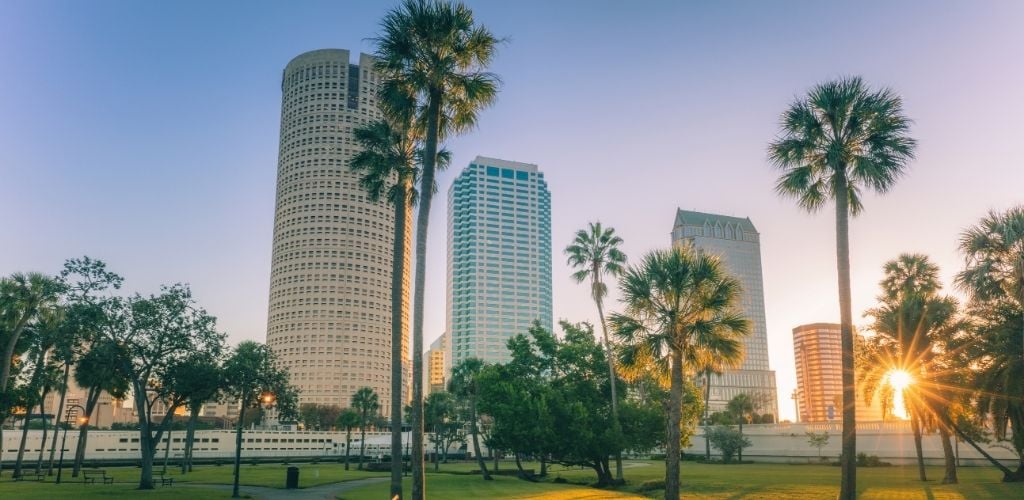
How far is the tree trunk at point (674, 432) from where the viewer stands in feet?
88.6

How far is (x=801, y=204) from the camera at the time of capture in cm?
2931

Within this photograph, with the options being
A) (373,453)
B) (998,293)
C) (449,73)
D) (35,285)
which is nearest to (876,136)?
(998,293)

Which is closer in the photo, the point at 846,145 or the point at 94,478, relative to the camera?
the point at 846,145

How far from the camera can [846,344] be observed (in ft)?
81.3

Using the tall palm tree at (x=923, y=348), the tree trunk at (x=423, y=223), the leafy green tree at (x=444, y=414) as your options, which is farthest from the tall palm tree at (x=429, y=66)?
the leafy green tree at (x=444, y=414)

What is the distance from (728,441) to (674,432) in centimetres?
6098

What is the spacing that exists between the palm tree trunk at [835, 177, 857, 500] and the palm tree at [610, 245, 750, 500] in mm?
4728

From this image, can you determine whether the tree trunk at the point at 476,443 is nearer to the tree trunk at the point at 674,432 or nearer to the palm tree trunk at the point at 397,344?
the tree trunk at the point at 674,432

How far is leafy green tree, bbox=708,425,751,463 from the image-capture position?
82231mm

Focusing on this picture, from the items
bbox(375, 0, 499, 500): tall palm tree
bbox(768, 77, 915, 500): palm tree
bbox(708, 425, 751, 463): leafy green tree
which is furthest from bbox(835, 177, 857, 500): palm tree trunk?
bbox(708, 425, 751, 463): leafy green tree

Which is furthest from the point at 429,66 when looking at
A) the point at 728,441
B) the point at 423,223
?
the point at 728,441

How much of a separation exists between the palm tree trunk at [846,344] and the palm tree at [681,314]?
473 cm

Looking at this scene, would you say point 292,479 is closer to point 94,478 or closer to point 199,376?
point 199,376

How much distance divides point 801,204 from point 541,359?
32225mm
